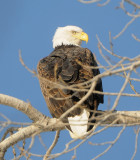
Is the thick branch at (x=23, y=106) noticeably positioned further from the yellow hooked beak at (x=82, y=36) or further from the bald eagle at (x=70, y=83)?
the yellow hooked beak at (x=82, y=36)

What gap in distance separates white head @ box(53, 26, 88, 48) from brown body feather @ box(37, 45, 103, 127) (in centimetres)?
120

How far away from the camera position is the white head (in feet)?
22.8

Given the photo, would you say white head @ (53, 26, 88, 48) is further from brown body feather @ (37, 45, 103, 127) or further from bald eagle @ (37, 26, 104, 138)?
brown body feather @ (37, 45, 103, 127)

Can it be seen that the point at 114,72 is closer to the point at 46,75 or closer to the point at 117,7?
the point at 117,7

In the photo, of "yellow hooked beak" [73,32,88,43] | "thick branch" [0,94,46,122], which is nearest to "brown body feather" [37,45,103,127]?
"thick branch" [0,94,46,122]

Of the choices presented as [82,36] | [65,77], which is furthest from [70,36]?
[65,77]

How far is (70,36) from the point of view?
→ 7.00 metres

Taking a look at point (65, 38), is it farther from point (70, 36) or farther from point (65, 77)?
point (65, 77)

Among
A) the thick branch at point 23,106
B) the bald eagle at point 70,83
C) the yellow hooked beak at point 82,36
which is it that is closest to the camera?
the thick branch at point 23,106

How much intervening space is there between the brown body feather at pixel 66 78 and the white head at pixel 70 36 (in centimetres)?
120

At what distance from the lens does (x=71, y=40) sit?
23.0 feet

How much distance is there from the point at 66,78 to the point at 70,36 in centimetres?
226

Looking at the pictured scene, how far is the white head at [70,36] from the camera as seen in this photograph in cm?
694

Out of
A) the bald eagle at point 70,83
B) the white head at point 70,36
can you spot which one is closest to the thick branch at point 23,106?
the bald eagle at point 70,83
